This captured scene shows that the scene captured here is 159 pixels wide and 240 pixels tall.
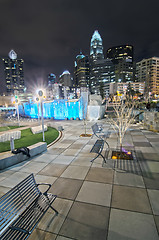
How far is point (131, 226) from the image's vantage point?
2.77 m

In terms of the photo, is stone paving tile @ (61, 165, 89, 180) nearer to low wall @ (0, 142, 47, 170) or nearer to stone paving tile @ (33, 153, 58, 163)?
stone paving tile @ (33, 153, 58, 163)

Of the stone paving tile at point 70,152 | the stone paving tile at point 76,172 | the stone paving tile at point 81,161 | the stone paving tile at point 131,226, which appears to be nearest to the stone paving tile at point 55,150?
the stone paving tile at point 70,152

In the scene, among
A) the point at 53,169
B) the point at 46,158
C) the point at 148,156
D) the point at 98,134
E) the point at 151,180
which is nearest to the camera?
the point at 151,180

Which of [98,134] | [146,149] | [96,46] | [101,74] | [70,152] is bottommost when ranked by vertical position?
[70,152]

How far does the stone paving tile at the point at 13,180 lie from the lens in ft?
14.8

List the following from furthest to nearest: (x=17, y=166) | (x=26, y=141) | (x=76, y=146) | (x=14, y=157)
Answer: (x=26, y=141)
(x=76, y=146)
(x=14, y=157)
(x=17, y=166)

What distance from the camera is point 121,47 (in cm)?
17562

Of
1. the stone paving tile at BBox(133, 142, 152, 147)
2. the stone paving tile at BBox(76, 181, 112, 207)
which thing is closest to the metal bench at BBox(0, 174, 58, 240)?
the stone paving tile at BBox(76, 181, 112, 207)

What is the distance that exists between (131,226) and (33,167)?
4.34 metres

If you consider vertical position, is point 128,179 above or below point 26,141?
below

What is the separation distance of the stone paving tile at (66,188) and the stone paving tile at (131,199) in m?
1.18

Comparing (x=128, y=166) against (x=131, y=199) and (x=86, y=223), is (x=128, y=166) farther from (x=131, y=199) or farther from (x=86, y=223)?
(x=86, y=223)

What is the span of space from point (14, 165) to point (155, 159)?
660 cm

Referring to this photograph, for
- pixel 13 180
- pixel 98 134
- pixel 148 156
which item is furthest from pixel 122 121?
pixel 13 180
